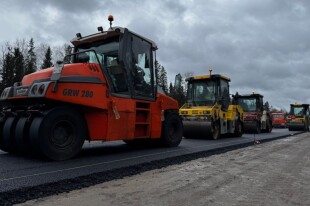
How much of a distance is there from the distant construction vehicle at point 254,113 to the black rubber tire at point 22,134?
14.3 metres

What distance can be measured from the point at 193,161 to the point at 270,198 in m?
2.96

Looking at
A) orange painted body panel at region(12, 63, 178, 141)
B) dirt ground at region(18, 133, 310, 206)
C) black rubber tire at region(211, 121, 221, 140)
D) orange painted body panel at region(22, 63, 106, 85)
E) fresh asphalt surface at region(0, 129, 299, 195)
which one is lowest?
dirt ground at region(18, 133, 310, 206)

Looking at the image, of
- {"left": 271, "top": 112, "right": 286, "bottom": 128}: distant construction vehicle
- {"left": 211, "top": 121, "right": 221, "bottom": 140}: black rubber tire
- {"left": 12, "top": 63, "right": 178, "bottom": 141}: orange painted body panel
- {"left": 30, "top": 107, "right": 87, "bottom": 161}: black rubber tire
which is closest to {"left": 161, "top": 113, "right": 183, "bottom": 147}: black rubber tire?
{"left": 12, "top": 63, "right": 178, "bottom": 141}: orange painted body panel

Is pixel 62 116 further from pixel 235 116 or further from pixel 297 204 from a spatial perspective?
pixel 235 116

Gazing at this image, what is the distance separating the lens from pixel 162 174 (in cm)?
539

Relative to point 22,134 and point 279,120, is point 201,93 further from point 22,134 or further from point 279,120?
point 279,120

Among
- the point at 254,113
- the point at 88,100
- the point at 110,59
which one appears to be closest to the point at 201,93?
the point at 254,113

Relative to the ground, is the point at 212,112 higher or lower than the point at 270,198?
higher

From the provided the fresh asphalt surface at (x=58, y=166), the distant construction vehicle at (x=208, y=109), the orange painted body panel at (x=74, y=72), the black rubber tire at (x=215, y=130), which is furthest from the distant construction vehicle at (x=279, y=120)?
the orange painted body panel at (x=74, y=72)

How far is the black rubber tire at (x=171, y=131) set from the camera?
8617mm

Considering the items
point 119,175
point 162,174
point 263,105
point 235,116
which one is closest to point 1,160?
point 119,175

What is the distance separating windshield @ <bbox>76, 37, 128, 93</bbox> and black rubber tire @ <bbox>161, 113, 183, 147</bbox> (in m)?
1.90

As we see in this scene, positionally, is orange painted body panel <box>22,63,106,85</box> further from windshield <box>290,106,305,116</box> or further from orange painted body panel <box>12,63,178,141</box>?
windshield <box>290,106,305,116</box>

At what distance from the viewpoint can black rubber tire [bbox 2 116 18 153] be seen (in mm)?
6312
